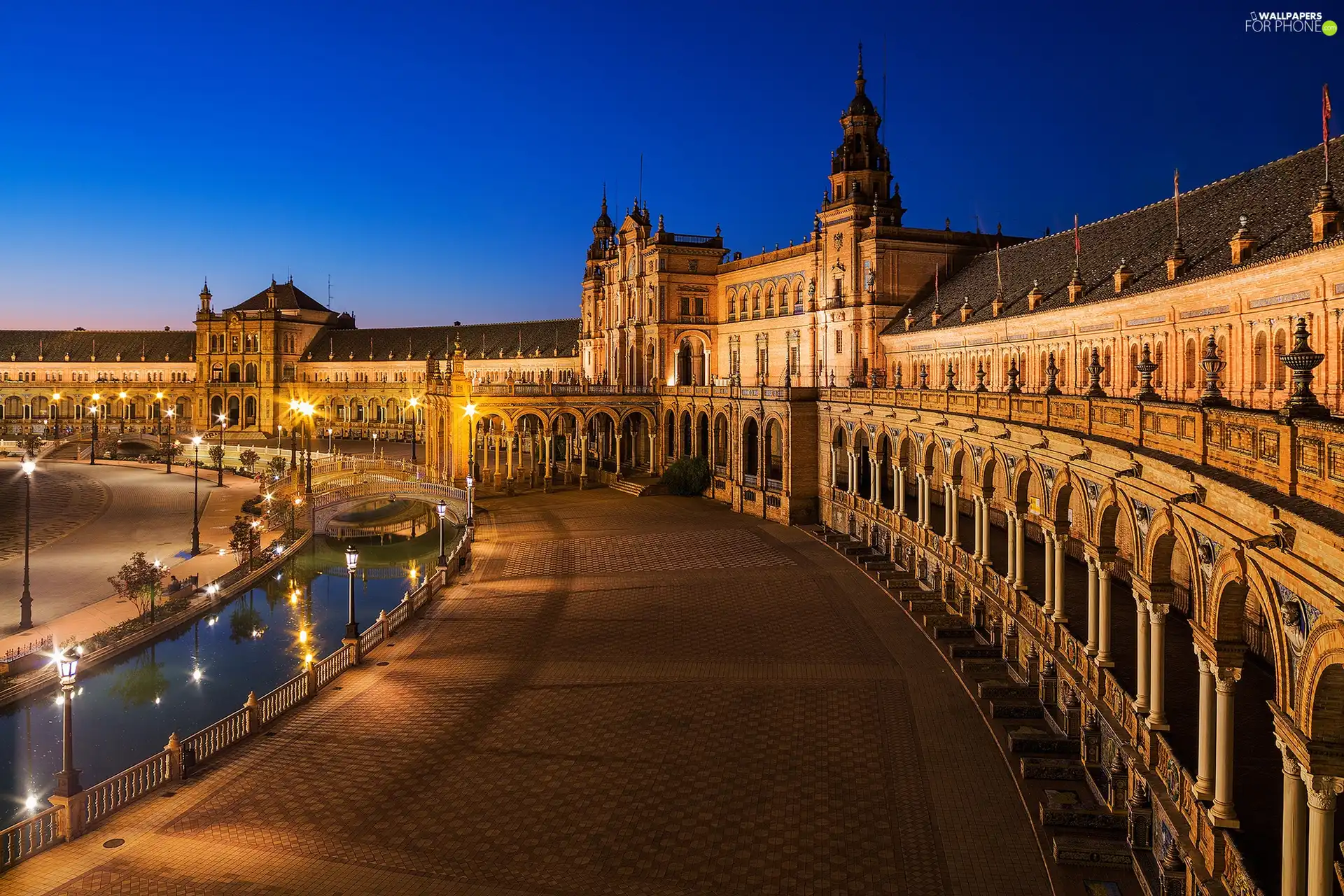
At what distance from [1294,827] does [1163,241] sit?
98.1 feet

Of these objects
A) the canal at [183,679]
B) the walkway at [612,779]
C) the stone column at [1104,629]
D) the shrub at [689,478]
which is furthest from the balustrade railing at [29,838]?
the shrub at [689,478]

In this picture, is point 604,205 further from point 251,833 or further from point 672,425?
point 251,833

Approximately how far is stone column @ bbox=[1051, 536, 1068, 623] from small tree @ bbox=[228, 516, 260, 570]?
3554cm

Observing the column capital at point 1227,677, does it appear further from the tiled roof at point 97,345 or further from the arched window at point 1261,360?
the tiled roof at point 97,345

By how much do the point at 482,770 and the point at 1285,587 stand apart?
47.9ft

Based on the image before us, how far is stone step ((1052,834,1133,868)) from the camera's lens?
14789 mm

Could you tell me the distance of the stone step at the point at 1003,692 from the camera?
21.8 metres

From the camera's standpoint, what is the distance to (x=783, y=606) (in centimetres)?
3159

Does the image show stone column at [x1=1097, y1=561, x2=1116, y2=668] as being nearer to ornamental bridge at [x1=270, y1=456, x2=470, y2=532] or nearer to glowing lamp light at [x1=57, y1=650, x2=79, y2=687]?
glowing lamp light at [x1=57, y1=650, x2=79, y2=687]

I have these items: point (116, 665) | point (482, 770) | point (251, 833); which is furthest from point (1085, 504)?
point (116, 665)

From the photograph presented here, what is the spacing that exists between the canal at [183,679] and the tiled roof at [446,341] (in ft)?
187

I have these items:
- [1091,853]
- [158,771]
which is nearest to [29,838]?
[158,771]

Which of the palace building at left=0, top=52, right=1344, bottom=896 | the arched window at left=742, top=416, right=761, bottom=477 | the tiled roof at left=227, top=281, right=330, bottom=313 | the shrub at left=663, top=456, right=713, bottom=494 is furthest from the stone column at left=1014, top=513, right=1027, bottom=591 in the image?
the tiled roof at left=227, top=281, right=330, bottom=313

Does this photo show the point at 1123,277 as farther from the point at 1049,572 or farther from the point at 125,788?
the point at 125,788
